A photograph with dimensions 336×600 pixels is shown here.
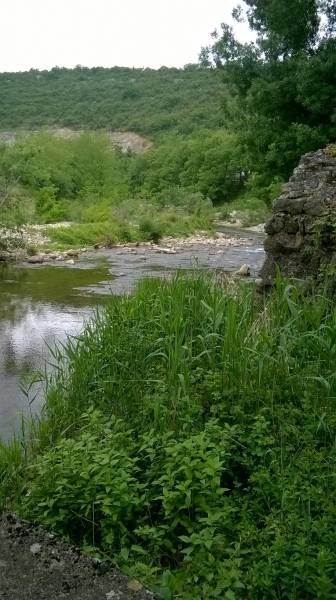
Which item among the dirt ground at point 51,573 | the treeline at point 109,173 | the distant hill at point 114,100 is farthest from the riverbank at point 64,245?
the distant hill at point 114,100

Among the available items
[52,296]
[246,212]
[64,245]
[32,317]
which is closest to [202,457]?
[32,317]

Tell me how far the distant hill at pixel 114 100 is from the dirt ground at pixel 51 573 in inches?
2156

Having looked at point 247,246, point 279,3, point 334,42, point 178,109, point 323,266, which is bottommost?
point 247,246

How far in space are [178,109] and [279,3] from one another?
52.9 meters

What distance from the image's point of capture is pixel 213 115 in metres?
56.9

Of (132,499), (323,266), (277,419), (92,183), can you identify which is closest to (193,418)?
(277,419)

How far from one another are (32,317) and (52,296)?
61.3 inches

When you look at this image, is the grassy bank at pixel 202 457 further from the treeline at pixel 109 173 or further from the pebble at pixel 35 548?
the treeline at pixel 109 173

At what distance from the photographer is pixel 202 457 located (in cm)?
290

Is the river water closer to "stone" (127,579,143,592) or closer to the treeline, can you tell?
"stone" (127,579,143,592)

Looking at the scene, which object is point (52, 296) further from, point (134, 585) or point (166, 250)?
point (134, 585)

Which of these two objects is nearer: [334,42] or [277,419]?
[277,419]

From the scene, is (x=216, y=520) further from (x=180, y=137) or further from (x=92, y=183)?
(x=180, y=137)

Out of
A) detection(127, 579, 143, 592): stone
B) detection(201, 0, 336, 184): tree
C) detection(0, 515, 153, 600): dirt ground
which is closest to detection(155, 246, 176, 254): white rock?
detection(201, 0, 336, 184): tree
